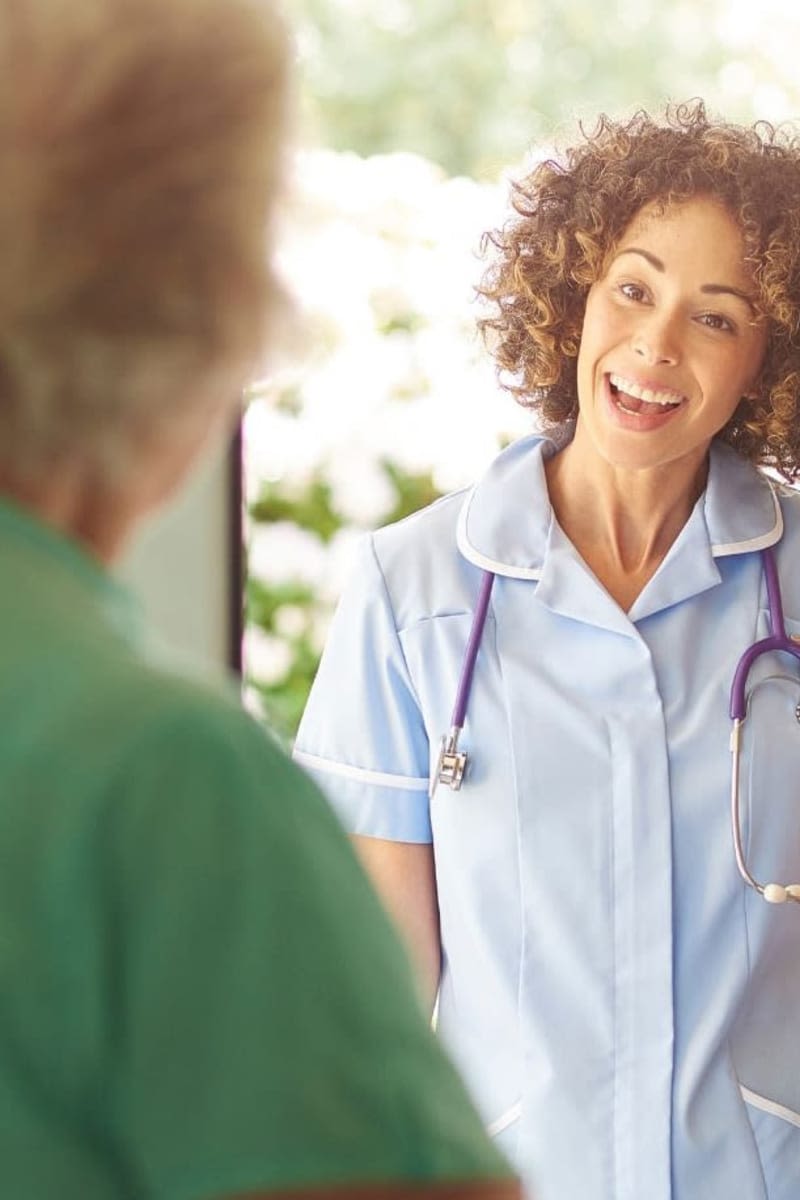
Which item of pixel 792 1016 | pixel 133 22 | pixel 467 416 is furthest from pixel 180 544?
pixel 133 22

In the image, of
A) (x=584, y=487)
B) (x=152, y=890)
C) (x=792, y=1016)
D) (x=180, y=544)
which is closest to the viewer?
(x=152, y=890)

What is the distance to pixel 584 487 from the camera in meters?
1.84

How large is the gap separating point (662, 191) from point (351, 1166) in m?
1.30

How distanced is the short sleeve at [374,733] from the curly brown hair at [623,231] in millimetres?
309

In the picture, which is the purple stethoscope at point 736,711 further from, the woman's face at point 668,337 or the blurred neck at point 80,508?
the blurred neck at point 80,508

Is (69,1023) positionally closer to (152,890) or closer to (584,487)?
(152,890)

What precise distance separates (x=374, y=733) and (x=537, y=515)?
27 cm

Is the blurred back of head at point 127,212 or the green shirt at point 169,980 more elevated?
the blurred back of head at point 127,212

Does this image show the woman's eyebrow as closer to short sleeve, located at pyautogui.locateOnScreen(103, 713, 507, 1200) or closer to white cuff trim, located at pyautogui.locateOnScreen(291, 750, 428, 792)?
white cuff trim, located at pyautogui.locateOnScreen(291, 750, 428, 792)

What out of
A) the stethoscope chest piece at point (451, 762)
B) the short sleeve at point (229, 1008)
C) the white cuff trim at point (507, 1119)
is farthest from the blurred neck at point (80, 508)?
the white cuff trim at point (507, 1119)

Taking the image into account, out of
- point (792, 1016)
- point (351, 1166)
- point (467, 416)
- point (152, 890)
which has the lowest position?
point (792, 1016)

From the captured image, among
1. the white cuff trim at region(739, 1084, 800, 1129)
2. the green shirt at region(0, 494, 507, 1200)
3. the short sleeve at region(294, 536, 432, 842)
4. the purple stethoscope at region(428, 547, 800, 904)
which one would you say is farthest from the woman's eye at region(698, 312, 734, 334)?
the green shirt at region(0, 494, 507, 1200)

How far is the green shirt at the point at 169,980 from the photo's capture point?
26.1 inches

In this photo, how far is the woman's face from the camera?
1.75 m
